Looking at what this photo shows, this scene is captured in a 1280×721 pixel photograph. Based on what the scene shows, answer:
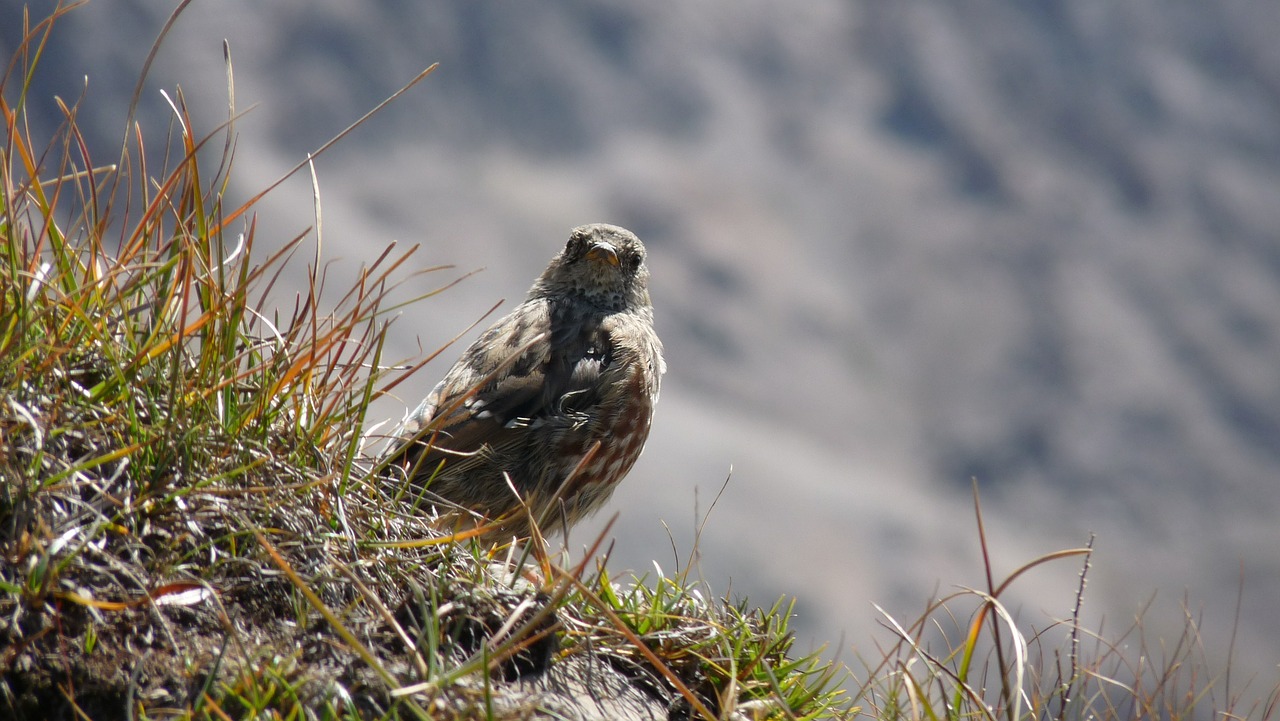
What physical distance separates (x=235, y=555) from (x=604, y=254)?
315cm

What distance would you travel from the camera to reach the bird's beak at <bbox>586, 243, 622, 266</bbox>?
5234mm

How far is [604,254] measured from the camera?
5246 mm

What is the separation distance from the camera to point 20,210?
2734mm

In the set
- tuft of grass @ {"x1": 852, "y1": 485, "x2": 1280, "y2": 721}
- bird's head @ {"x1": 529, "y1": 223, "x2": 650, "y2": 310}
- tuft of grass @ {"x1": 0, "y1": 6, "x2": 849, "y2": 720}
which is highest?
bird's head @ {"x1": 529, "y1": 223, "x2": 650, "y2": 310}

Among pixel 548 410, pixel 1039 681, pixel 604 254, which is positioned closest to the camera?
pixel 1039 681

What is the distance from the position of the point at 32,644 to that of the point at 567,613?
1.16 meters

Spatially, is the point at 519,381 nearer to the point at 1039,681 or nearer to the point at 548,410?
the point at 548,410

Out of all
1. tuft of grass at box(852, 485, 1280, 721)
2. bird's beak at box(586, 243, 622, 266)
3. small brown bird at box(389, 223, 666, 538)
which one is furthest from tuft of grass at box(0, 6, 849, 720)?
bird's beak at box(586, 243, 622, 266)

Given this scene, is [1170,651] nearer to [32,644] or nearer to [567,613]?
[567,613]

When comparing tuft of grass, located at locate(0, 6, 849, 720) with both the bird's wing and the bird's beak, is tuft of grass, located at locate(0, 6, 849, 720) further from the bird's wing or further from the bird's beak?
the bird's beak

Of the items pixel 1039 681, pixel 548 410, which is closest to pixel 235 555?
pixel 1039 681

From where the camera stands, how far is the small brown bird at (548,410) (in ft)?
13.7

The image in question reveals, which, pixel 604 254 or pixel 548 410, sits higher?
pixel 604 254

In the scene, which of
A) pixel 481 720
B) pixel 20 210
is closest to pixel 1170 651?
pixel 481 720
